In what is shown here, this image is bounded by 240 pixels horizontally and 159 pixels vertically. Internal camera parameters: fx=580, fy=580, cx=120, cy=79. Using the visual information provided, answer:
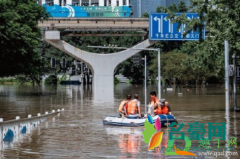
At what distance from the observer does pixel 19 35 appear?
4562 centimetres

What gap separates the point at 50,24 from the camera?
63.9 m

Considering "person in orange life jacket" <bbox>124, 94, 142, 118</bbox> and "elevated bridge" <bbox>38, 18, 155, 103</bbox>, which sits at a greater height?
"elevated bridge" <bbox>38, 18, 155, 103</bbox>

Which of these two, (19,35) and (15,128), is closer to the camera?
(15,128)

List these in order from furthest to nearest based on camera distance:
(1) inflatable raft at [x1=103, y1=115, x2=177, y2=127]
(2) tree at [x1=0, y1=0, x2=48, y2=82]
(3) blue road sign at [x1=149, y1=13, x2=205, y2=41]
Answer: (2) tree at [x1=0, y1=0, x2=48, y2=82]
(3) blue road sign at [x1=149, y1=13, x2=205, y2=41]
(1) inflatable raft at [x1=103, y1=115, x2=177, y2=127]

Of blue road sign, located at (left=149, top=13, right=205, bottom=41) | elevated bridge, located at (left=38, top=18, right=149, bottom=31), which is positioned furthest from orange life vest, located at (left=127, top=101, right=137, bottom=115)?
elevated bridge, located at (left=38, top=18, right=149, bottom=31)

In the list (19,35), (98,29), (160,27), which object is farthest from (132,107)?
(98,29)

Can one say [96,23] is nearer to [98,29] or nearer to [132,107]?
[98,29]

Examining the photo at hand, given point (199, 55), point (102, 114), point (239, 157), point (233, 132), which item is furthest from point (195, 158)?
point (199, 55)

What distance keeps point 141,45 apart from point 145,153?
1990 inches

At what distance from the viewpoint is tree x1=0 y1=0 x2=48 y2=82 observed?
143 ft

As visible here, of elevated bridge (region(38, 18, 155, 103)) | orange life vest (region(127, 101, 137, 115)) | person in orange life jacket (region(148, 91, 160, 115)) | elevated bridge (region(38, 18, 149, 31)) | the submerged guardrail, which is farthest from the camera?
elevated bridge (region(38, 18, 149, 31))

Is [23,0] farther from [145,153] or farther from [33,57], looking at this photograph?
[145,153]

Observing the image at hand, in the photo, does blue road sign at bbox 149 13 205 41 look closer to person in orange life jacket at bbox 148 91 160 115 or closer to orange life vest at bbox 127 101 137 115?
person in orange life jacket at bbox 148 91 160 115

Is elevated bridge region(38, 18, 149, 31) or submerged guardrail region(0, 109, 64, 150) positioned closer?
submerged guardrail region(0, 109, 64, 150)
